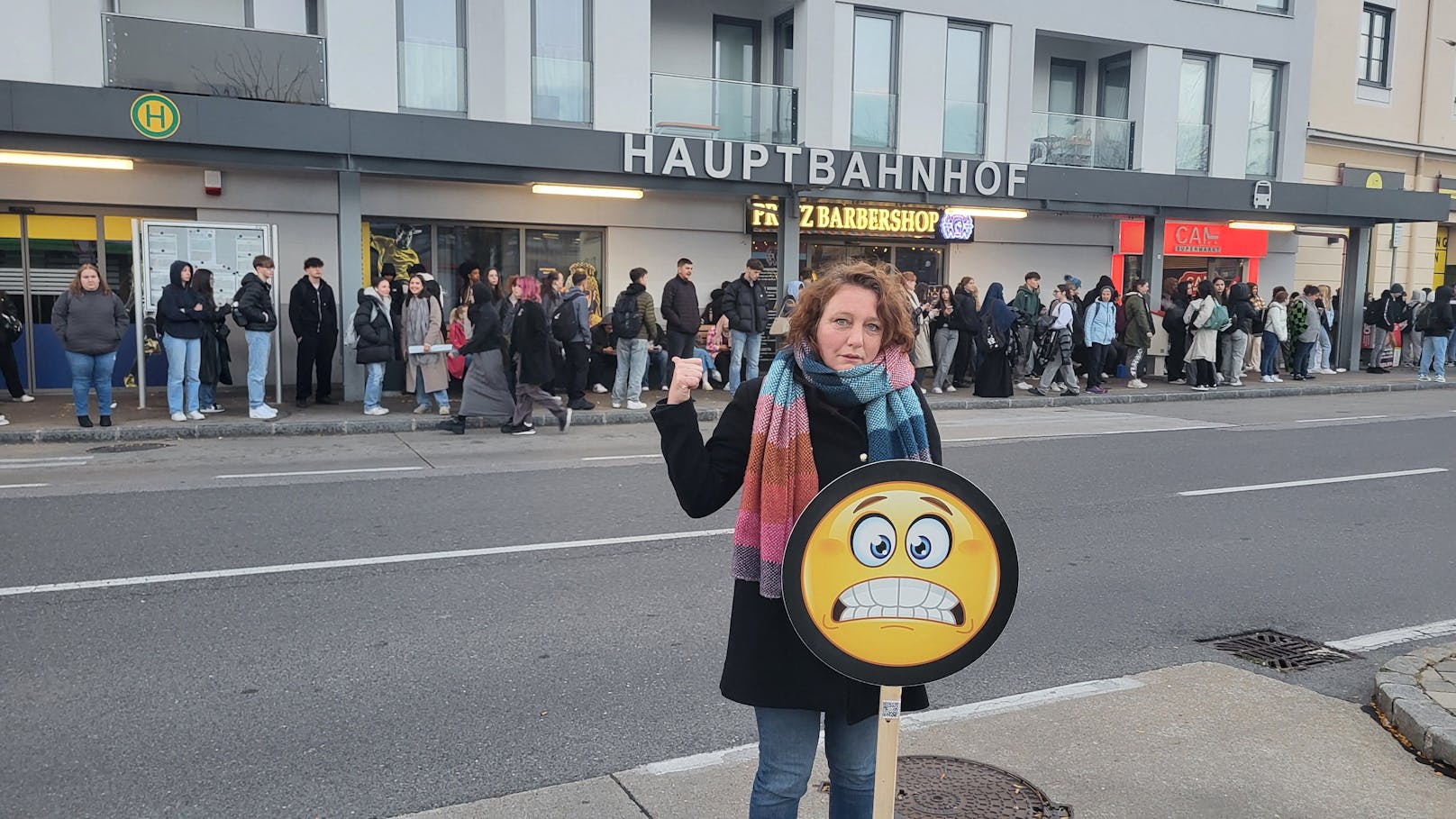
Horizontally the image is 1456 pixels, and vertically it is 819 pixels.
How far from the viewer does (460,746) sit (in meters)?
4.14

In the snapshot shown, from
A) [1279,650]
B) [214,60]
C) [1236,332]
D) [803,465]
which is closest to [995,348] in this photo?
[1236,332]

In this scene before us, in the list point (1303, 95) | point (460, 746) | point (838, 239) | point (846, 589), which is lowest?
point (460, 746)

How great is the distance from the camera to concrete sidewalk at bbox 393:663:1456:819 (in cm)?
366

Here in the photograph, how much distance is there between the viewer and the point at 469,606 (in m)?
5.89

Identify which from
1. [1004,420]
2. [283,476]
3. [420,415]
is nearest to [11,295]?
[420,415]

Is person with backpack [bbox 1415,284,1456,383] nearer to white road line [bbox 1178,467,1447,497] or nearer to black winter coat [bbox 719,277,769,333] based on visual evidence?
white road line [bbox 1178,467,1447,497]

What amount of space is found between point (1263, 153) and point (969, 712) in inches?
887

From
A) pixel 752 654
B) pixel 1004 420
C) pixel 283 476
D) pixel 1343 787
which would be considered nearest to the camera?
pixel 752 654

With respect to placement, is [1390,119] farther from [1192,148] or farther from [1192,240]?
[1192,240]

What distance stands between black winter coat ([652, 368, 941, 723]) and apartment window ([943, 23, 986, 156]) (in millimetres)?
18174

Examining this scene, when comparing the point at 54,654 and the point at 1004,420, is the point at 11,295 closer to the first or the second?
the point at 54,654

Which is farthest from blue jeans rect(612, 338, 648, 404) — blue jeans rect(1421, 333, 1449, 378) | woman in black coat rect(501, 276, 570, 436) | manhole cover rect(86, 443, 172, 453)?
blue jeans rect(1421, 333, 1449, 378)

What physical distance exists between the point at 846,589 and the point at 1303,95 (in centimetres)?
2505

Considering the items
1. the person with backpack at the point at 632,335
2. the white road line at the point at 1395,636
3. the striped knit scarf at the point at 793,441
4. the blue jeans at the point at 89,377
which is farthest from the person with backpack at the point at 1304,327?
the striped knit scarf at the point at 793,441
